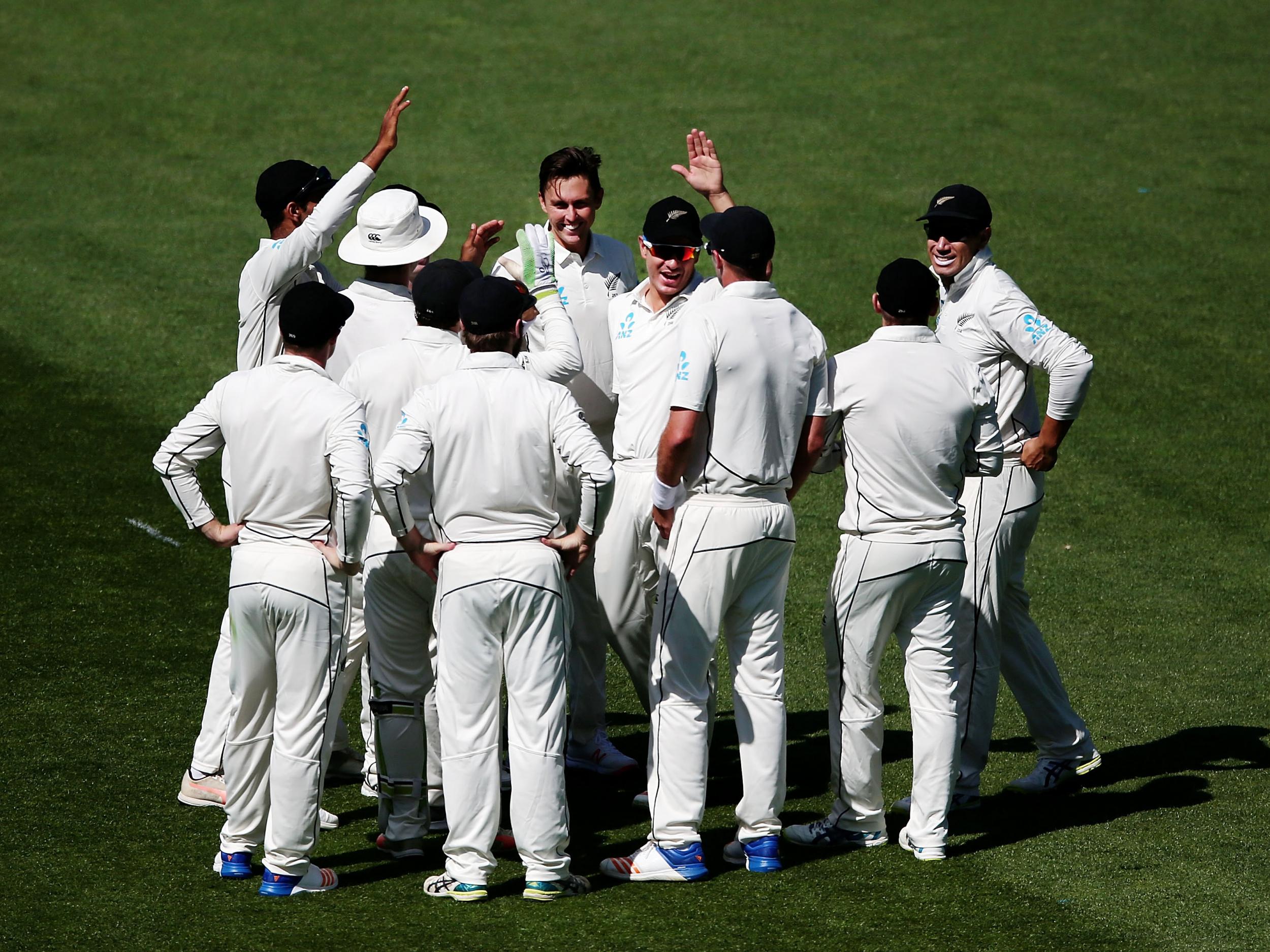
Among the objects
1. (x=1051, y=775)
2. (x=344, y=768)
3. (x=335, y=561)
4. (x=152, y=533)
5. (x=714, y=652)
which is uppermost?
(x=335, y=561)

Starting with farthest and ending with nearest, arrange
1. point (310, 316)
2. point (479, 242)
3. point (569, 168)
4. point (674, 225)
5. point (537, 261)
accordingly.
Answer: point (569, 168) → point (479, 242) → point (537, 261) → point (674, 225) → point (310, 316)

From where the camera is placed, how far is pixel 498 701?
486cm

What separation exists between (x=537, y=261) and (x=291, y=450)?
4.89 ft

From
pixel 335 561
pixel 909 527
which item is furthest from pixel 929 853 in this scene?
pixel 335 561

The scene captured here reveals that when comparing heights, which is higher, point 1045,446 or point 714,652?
point 1045,446

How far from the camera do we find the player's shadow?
18.3 ft

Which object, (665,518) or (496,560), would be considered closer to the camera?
(496,560)

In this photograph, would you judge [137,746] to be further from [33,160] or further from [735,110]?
[735,110]

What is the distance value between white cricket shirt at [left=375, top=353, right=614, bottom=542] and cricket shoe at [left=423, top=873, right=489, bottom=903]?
115cm

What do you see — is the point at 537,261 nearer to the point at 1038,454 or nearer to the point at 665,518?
the point at 665,518

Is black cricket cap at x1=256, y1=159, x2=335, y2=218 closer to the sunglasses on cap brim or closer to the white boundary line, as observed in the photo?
the sunglasses on cap brim

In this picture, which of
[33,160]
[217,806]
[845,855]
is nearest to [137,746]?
[217,806]

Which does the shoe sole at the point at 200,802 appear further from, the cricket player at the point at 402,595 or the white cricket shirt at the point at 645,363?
the white cricket shirt at the point at 645,363

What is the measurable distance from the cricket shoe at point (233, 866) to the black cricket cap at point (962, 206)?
3.57 meters
